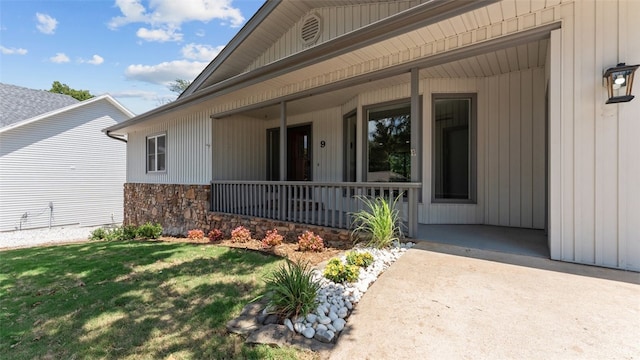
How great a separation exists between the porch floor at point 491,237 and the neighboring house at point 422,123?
12.5 inches

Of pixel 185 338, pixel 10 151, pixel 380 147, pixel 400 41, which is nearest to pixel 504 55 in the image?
pixel 400 41

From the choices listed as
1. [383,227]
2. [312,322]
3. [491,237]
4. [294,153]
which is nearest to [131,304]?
[312,322]

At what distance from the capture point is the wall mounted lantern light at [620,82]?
3.01m

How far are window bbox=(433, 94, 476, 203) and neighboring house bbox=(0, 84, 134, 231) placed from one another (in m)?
17.0

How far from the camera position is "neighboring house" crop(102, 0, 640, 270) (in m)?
3.26

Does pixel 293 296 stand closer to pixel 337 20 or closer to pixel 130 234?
pixel 337 20

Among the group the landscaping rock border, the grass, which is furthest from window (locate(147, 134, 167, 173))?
the landscaping rock border

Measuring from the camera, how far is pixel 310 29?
6.69 meters

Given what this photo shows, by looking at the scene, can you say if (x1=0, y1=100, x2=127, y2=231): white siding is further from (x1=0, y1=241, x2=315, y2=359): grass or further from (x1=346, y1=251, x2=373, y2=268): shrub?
(x1=346, y1=251, x2=373, y2=268): shrub

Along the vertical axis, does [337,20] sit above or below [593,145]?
above

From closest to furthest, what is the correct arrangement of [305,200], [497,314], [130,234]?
[497,314] < [305,200] < [130,234]

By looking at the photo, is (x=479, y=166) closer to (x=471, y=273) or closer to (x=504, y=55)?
(x=504, y=55)

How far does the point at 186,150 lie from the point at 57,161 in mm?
10271

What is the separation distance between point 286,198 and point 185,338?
4.28 meters
